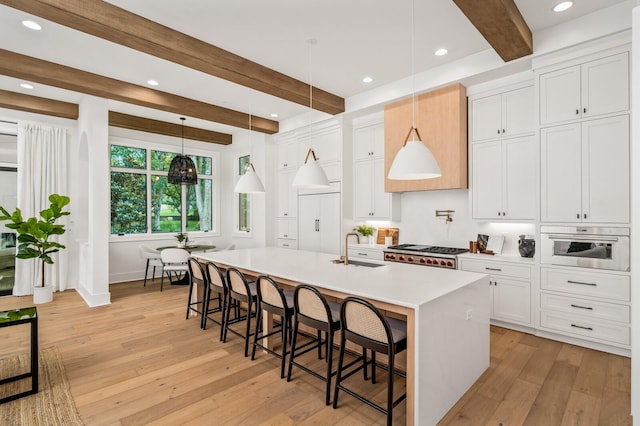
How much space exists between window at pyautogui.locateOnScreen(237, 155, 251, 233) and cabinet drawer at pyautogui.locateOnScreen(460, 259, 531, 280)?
4.83 meters

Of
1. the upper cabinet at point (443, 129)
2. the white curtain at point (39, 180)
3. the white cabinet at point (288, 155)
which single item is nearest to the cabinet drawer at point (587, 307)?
the upper cabinet at point (443, 129)

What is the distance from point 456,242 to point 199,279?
346cm

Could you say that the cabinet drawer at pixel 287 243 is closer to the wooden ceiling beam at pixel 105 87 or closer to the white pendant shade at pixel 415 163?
the wooden ceiling beam at pixel 105 87

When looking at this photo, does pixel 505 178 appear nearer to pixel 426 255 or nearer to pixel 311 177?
pixel 426 255

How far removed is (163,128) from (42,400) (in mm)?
5189

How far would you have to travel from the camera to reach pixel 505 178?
12.9ft

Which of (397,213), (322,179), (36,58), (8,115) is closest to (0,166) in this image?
(8,115)

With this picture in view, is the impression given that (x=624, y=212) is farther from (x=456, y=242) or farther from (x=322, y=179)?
(x=322, y=179)

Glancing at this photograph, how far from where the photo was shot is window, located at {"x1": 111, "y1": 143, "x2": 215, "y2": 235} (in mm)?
6629

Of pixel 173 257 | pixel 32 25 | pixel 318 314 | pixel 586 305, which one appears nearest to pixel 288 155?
pixel 173 257

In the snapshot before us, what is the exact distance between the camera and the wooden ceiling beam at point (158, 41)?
8.48ft

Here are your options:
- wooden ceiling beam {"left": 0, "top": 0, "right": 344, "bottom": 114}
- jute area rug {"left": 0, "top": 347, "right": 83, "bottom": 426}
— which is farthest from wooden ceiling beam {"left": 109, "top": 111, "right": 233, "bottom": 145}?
jute area rug {"left": 0, "top": 347, "right": 83, "bottom": 426}

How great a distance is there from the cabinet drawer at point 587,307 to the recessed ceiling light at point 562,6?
2717 millimetres

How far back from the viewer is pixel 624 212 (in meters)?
3.02
